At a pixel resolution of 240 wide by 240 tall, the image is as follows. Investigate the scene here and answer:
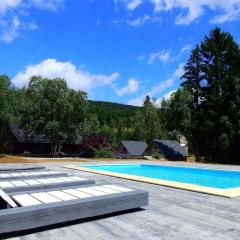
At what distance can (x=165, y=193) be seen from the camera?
8430mm

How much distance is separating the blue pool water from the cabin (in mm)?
18128

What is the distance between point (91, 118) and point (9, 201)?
103 ft

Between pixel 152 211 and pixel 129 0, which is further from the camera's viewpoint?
pixel 129 0

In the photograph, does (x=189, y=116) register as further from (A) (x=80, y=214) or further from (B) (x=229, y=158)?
(A) (x=80, y=214)

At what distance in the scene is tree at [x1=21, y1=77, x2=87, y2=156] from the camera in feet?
107

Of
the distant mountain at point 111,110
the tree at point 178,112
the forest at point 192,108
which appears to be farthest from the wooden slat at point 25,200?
the distant mountain at point 111,110

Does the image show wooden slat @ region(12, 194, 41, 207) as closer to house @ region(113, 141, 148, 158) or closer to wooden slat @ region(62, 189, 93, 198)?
wooden slat @ region(62, 189, 93, 198)

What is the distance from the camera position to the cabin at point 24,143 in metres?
39.2

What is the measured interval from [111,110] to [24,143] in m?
42.5

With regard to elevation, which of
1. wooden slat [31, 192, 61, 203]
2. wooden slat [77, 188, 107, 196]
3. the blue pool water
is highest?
the blue pool water

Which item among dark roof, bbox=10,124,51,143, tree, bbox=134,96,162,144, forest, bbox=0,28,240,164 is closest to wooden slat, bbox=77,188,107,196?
forest, bbox=0,28,240,164

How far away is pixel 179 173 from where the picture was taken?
19406 mm

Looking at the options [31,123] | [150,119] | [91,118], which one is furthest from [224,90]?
[150,119]

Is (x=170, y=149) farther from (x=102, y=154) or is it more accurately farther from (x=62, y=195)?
(x=62, y=195)
